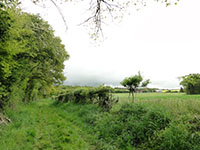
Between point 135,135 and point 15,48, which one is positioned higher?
point 15,48

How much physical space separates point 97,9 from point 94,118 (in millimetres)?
7108

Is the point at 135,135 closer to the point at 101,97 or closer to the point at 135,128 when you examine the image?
the point at 135,128

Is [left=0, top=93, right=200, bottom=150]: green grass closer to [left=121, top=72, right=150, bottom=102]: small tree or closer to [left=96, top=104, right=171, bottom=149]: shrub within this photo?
[left=96, top=104, right=171, bottom=149]: shrub

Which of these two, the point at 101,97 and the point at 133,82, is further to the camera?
the point at 101,97

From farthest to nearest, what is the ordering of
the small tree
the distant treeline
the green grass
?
the small tree → the distant treeline → the green grass

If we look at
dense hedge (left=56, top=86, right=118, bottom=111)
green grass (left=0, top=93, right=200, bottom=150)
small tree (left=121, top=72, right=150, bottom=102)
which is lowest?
green grass (left=0, top=93, right=200, bottom=150)

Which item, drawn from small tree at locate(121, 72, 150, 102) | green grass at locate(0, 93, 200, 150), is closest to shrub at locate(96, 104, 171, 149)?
green grass at locate(0, 93, 200, 150)

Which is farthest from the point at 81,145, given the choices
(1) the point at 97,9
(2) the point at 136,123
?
(1) the point at 97,9

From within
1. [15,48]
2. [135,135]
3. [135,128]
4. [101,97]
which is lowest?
[135,135]

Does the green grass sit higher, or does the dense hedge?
the dense hedge

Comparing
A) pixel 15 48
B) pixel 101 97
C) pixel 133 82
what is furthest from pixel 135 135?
pixel 15 48

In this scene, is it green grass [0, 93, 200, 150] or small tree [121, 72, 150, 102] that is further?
small tree [121, 72, 150, 102]

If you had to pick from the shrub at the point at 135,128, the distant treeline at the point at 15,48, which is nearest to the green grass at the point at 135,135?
the shrub at the point at 135,128

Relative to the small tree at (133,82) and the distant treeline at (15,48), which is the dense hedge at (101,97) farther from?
the distant treeline at (15,48)
